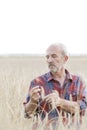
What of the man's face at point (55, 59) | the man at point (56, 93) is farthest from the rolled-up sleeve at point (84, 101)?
the man's face at point (55, 59)

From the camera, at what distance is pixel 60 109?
157 inches

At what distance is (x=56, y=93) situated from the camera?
152 inches

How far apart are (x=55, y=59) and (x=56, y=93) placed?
360 millimetres

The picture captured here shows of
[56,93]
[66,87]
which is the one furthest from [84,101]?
[56,93]

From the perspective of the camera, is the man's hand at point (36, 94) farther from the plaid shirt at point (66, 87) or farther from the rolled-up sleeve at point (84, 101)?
the rolled-up sleeve at point (84, 101)

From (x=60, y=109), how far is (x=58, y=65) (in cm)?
33

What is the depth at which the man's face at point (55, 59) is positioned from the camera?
13.5 ft

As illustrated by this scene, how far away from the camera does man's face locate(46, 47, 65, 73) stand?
4105 mm

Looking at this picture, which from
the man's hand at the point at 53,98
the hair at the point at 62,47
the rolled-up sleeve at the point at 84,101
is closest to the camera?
the man's hand at the point at 53,98

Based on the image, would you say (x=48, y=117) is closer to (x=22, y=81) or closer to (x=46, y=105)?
(x=46, y=105)

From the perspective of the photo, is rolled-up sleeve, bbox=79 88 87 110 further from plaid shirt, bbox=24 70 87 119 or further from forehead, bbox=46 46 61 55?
forehead, bbox=46 46 61 55

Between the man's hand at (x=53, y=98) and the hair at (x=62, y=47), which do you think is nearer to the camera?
the man's hand at (x=53, y=98)

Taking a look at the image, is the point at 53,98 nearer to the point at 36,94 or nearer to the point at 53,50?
the point at 36,94

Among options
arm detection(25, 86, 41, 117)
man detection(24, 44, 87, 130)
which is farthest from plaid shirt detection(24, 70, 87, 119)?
arm detection(25, 86, 41, 117)
